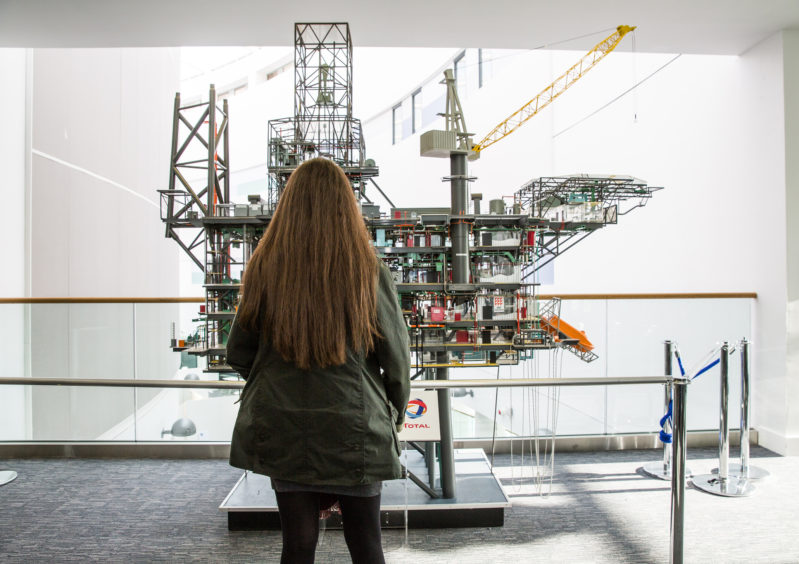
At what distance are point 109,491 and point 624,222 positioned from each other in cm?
789

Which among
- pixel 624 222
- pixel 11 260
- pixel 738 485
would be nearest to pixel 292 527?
pixel 738 485

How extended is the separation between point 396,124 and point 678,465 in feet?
44.2

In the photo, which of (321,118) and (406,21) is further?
(406,21)

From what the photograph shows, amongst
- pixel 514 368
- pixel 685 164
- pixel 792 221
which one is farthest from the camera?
pixel 685 164

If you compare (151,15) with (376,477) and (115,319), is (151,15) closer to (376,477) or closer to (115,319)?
(115,319)

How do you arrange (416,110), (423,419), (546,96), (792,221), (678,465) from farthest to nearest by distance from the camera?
(416,110) < (546,96) < (792,221) < (423,419) < (678,465)

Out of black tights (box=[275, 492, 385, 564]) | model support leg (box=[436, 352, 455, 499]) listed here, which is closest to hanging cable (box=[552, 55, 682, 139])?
model support leg (box=[436, 352, 455, 499])

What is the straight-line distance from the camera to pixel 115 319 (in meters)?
5.14

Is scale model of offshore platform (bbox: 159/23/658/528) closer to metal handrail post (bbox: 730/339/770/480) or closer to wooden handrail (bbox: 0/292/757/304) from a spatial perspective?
wooden handrail (bbox: 0/292/757/304)

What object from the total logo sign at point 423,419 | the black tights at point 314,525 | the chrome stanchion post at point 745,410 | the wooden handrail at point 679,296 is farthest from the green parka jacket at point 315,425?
the wooden handrail at point 679,296

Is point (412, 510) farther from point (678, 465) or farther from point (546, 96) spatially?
point (546, 96)

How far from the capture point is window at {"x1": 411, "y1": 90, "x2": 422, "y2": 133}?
1308 cm

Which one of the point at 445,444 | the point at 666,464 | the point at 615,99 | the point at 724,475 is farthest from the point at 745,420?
the point at 615,99

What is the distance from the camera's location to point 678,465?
228 cm
